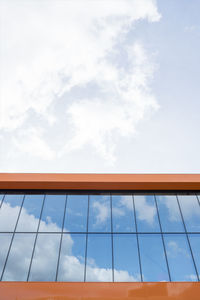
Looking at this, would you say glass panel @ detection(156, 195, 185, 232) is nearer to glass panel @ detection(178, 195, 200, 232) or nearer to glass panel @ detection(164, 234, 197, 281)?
glass panel @ detection(178, 195, 200, 232)

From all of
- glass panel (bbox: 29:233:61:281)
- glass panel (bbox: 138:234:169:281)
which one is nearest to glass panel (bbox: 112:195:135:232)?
glass panel (bbox: 138:234:169:281)

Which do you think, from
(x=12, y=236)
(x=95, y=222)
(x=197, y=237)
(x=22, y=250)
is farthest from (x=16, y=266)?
(x=197, y=237)

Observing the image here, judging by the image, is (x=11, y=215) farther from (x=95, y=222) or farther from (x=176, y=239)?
(x=176, y=239)

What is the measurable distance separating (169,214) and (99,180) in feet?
13.7

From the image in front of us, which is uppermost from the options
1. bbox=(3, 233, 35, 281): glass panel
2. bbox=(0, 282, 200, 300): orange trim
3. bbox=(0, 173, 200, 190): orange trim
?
bbox=(0, 173, 200, 190): orange trim

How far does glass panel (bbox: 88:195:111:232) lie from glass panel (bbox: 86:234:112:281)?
0.42 metres

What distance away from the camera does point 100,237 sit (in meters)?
10.3

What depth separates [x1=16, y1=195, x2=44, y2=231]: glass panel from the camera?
35.1 feet

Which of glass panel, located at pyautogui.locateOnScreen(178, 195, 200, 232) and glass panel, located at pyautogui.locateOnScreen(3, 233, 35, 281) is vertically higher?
glass panel, located at pyautogui.locateOnScreen(178, 195, 200, 232)

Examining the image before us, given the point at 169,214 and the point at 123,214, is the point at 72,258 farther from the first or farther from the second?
the point at 169,214

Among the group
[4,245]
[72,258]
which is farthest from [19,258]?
[72,258]

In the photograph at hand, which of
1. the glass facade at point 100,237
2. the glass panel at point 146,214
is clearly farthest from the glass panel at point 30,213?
the glass panel at point 146,214

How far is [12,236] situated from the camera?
33.8ft

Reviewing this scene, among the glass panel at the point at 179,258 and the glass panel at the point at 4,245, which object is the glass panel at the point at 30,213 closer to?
the glass panel at the point at 4,245
